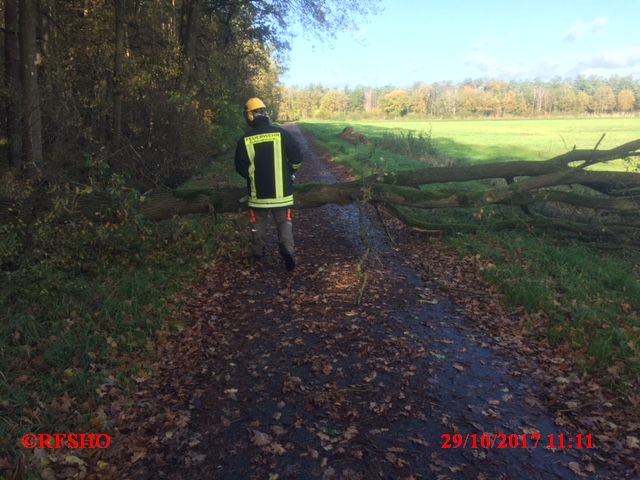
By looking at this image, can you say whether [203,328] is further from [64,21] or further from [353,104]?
[353,104]

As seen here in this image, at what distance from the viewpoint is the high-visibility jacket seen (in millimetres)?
7176

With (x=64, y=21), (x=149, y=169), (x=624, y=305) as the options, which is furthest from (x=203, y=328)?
(x=64, y=21)

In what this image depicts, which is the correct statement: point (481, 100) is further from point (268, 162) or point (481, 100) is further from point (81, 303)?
point (81, 303)

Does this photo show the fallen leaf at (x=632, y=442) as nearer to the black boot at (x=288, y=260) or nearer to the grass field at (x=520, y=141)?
the black boot at (x=288, y=260)

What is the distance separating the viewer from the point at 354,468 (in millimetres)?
3354

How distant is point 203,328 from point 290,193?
104 inches

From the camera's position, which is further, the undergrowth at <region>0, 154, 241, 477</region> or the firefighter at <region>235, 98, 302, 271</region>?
the firefighter at <region>235, 98, 302, 271</region>

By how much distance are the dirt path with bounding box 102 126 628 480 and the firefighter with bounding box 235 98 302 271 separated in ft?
3.84

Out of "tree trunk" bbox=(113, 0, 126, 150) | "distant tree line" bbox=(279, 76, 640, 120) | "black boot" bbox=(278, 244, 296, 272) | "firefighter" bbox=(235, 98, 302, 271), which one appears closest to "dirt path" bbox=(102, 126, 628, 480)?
"black boot" bbox=(278, 244, 296, 272)

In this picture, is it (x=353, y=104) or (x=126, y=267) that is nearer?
(x=126, y=267)

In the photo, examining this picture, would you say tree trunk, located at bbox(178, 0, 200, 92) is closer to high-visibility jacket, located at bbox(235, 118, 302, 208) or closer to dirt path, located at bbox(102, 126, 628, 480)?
high-visibility jacket, located at bbox(235, 118, 302, 208)

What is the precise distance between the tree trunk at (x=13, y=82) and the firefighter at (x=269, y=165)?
222 inches

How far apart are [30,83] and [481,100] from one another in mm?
122022
